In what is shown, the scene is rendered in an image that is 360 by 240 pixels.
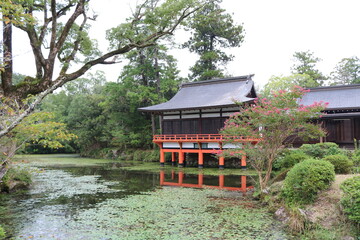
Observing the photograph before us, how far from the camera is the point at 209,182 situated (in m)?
14.3

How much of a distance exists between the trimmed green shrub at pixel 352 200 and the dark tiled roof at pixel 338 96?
49.9 ft

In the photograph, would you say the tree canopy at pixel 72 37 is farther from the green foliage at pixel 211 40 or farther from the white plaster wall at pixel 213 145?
the green foliage at pixel 211 40

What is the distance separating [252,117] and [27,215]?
7.99m

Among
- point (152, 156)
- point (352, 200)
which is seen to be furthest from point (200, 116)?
point (352, 200)

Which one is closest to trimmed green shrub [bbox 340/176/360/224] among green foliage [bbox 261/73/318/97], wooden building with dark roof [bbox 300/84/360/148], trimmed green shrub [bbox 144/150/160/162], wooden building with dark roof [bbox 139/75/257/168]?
wooden building with dark roof [bbox 300/84/360/148]

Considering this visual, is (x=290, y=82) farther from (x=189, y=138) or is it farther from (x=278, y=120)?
(x=278, y=120)

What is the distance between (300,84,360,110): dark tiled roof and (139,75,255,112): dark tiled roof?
533 cm

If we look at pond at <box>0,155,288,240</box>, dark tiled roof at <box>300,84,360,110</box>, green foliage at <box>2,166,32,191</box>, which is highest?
dark tiled roof at <box>300,84,360,110</box>

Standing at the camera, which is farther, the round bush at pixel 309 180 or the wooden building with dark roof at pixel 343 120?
the wooden building with dark roof at pixel 343 120

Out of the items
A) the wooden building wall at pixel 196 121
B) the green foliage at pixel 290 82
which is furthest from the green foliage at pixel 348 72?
the wooden building wall at pixel 196 121

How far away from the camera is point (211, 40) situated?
34.8 metres

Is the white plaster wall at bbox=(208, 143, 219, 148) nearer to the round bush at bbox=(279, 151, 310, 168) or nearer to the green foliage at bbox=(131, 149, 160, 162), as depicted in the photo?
the green foliage at bbox=(131, 149, 160, 162)

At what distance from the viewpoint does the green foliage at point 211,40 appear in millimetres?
32562

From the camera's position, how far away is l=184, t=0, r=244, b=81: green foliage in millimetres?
32562
